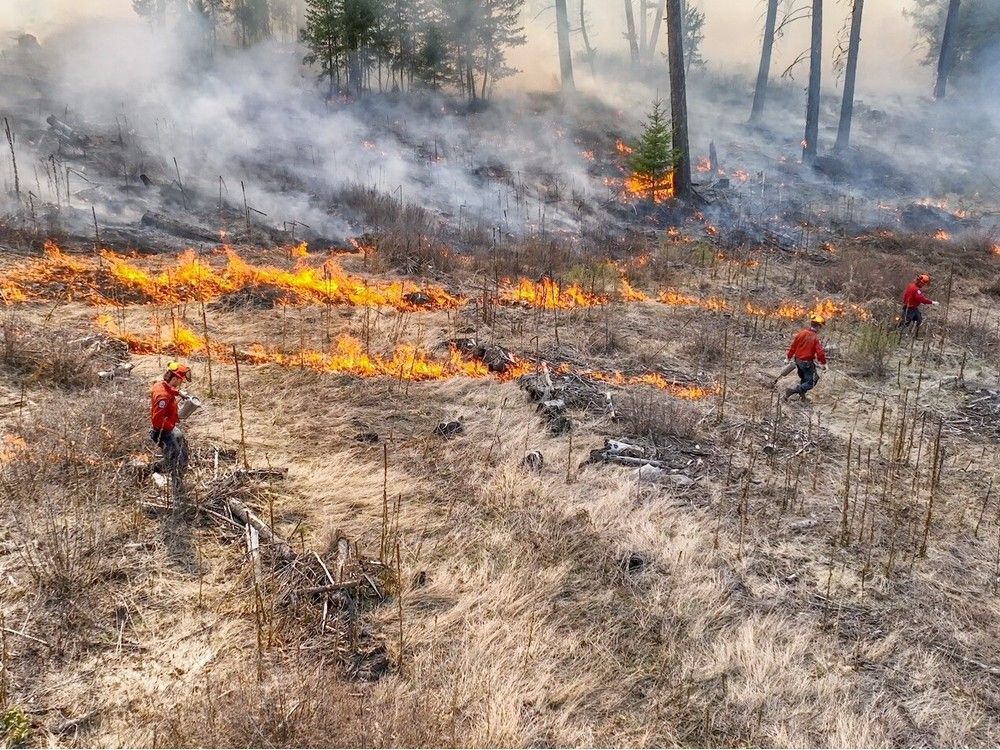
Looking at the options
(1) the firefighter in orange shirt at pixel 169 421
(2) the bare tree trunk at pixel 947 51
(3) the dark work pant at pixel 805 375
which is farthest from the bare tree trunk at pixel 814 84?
(1) the firefighter in orange shirt at pixel 169 421

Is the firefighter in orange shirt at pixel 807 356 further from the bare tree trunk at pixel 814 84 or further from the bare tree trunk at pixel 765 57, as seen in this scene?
the bare tree trunk at pixel 765 57

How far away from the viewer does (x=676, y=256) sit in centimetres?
1520

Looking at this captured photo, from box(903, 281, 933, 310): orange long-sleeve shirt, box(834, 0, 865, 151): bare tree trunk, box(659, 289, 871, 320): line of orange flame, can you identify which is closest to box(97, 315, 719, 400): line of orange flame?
box(659, 289, 871, 320): line of orange flame

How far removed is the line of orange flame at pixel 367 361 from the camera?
7.93m

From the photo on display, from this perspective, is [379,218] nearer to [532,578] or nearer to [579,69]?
[532,578]

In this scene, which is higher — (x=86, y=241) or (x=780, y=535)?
(x=86, y=241)

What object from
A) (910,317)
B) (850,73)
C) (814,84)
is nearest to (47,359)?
(910,317)

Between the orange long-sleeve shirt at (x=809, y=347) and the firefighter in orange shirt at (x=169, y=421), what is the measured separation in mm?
7160

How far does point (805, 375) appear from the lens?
26.2 feet

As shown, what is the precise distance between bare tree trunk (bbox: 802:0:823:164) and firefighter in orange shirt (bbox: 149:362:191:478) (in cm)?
2630

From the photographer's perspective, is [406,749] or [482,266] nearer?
[406,749]

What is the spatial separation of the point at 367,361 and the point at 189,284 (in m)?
4.42

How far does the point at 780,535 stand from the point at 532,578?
221 centimetres

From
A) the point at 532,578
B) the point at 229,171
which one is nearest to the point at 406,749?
the point at 532,578
